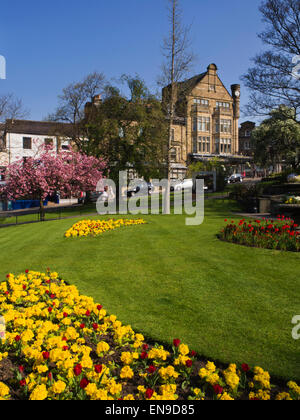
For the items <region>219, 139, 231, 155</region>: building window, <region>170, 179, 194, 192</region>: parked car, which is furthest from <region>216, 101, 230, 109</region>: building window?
<region>170, 179, 194, 192</region>: parked car

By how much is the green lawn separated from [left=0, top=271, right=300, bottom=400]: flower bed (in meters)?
0.51

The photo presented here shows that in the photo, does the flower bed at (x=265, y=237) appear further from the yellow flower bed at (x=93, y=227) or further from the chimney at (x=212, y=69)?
the chimney at (x=212, y=69)

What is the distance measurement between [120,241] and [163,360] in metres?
7.85

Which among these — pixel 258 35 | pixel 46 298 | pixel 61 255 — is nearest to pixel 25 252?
pixel 61 255

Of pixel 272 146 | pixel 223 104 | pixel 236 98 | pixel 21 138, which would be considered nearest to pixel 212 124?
pixel 223 104

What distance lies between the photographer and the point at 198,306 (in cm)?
606

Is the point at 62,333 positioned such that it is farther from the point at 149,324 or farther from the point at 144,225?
the point at 144,225

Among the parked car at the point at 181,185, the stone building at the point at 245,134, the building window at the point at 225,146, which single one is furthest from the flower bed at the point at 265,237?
the stone building at the point at 245,134

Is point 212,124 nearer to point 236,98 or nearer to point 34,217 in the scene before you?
point 236,98

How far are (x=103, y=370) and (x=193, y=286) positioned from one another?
11.4 ft

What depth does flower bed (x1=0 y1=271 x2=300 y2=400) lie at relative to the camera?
3.55m

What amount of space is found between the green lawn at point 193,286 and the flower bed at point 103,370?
0.51 metres

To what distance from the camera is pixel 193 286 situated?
7055mm

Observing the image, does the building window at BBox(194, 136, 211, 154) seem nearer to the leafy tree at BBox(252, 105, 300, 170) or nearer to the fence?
the leafy tree at BBox(252, 105, 300, 170)
